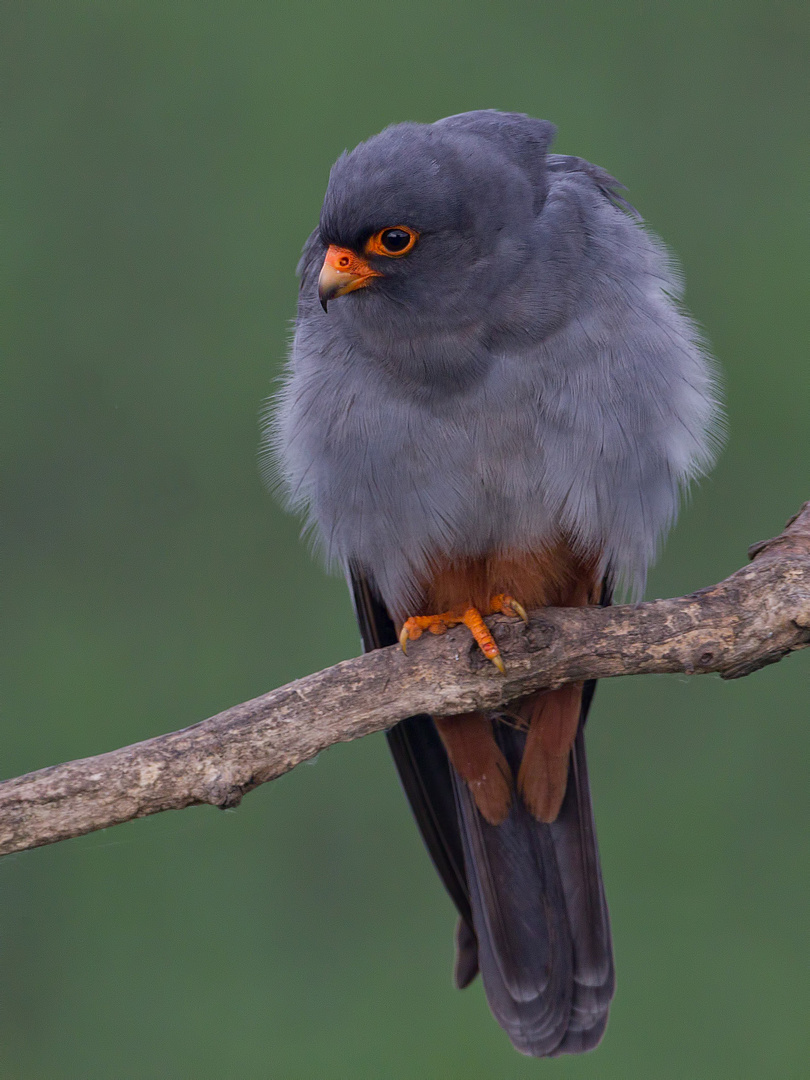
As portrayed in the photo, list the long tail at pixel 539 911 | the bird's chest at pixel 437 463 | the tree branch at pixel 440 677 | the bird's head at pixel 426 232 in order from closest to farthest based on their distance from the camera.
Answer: the tree branch at pixel 440 677 → the bird's head at pixel 426 232 → the bird's chest at pixel 437 463 → the long tail at pixel 539 911

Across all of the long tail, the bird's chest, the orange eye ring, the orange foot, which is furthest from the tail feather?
the orange eye ring

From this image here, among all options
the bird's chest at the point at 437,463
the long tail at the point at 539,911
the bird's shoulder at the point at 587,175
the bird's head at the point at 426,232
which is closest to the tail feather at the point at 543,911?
the long tail at the point at 539,911

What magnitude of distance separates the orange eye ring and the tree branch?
0.71 m

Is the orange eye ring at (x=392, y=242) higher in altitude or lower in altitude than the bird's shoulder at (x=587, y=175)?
lower

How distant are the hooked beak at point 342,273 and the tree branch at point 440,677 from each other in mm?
668

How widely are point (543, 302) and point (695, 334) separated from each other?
1.57ft

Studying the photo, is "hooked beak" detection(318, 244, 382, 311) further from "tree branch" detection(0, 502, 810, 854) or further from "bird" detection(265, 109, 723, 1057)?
"tree branch" detection(0, 502, 810, 854)

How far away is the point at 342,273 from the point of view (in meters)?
2.00

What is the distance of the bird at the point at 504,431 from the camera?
6.59 ft

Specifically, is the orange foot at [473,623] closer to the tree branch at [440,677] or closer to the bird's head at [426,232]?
the tree branch at [440,677]

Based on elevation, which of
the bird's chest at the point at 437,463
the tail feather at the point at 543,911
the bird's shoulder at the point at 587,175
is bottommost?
the tail feather at the point at 543,911

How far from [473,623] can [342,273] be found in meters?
0.69

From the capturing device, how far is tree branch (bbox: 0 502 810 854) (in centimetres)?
178

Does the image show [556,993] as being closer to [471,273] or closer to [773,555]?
[773,555]
